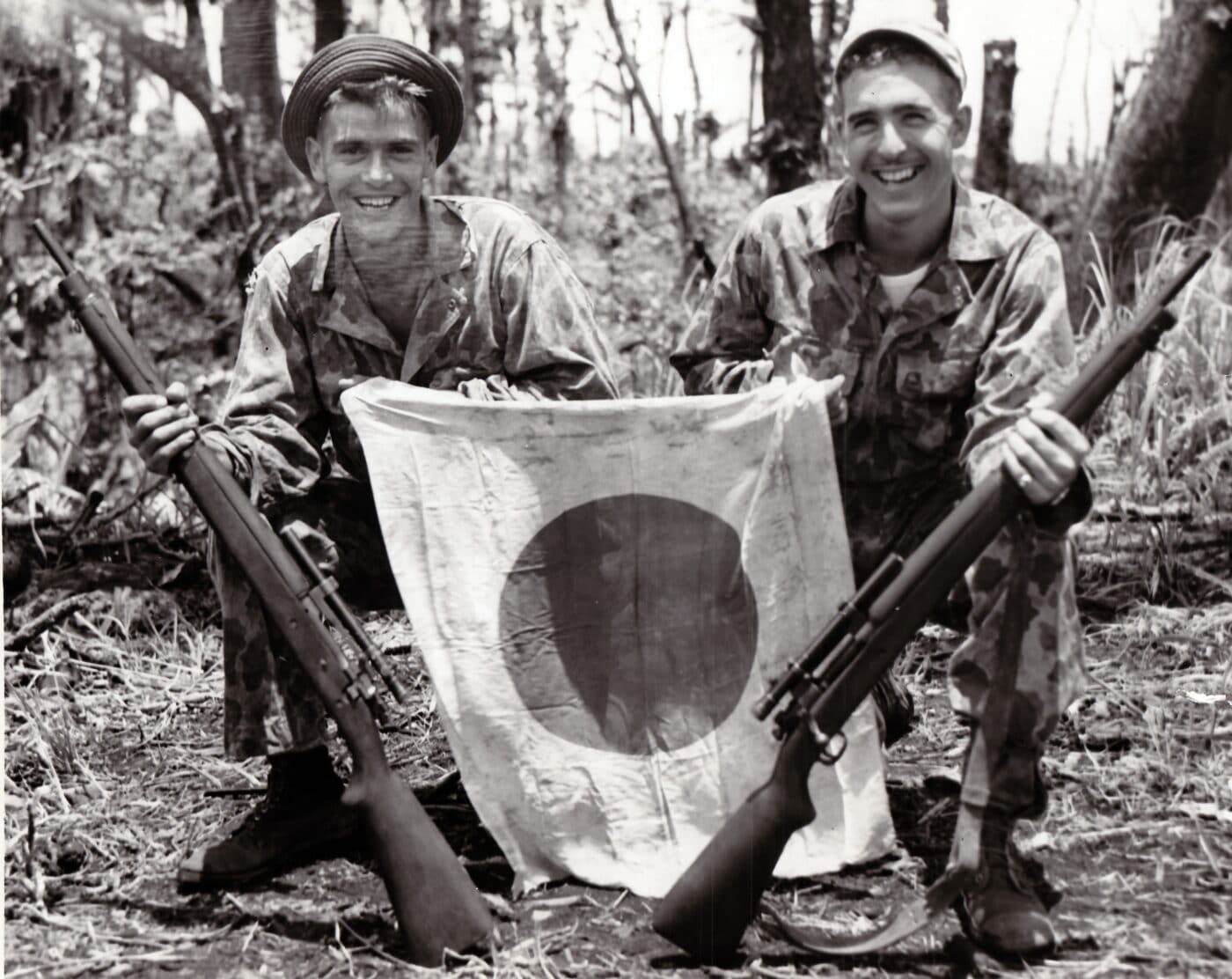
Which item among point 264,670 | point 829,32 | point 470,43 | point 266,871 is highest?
point 470,43

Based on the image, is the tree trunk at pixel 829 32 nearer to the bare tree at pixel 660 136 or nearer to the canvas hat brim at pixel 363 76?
the bare tree at pixel 660 136

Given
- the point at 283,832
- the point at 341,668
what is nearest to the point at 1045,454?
the point at 341,668

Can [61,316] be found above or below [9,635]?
above

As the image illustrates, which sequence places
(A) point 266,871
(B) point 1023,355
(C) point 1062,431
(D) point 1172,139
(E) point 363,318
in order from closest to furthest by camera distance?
(C) point 1062,431
(B) point 1023,355
(A) point 266,871
(E) point 363,318
(D) point 1172,139

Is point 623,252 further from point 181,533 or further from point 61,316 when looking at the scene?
point 181,533

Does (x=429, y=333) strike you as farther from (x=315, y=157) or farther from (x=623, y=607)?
(x=623, y=607)

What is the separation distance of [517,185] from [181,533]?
547cm

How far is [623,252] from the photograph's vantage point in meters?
9.00

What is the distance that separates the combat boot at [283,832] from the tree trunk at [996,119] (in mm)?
5274

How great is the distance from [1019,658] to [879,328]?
0.87 metres

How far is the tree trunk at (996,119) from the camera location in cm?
680

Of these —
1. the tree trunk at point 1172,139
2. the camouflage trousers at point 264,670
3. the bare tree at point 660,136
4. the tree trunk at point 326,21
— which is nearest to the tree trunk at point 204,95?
the tree trunk at point 326,21

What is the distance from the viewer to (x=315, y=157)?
3.21 m

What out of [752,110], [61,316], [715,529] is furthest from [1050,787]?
[752,110]
